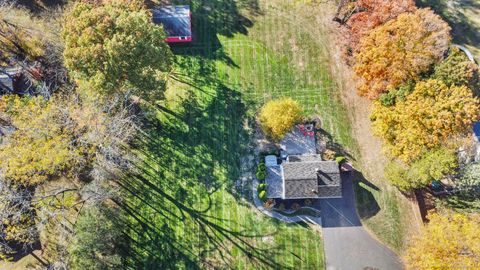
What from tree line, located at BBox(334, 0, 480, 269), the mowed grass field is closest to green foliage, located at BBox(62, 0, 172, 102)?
the mowed grass field

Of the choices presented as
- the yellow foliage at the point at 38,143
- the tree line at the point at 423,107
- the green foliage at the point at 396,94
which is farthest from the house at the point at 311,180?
the yellow foliage at the point at 38,143

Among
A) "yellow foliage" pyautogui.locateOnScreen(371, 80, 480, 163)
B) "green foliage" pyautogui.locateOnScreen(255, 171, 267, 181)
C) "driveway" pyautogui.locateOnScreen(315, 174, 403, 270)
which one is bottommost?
"driveway" pyautogui.locateOnScreen(315, 174, 403, 270)

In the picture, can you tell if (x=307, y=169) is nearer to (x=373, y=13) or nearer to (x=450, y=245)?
(x=450, y=245)

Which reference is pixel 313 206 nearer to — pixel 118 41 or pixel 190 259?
pixel 190 259

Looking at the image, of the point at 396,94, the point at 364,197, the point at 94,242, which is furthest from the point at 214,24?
the point at 94,242

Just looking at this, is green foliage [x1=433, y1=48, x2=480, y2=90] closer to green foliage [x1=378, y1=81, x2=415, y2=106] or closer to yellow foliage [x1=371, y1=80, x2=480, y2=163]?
yellow foliage [x1=371, y1=80, x2=480, y2=163]

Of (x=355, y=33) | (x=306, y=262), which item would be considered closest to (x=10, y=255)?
(x=306, y=262)
